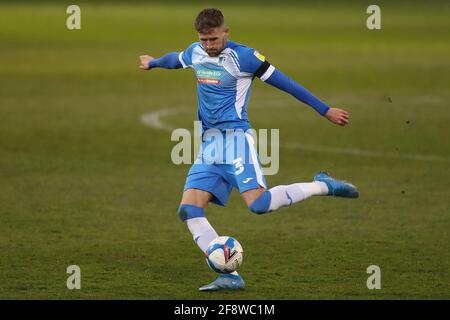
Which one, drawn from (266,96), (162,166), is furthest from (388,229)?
(266,96)

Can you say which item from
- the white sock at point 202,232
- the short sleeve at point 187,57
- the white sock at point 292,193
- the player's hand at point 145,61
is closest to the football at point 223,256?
the white sock at point 202,232

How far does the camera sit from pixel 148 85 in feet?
95.0

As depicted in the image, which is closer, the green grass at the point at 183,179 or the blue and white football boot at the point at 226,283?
the blue and white football boot at the point at 226,283

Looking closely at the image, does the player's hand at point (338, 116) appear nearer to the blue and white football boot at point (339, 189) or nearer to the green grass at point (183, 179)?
the blue and white football boot at point (339, 189)

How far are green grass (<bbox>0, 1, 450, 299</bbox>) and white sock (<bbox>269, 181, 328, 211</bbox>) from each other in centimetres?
69

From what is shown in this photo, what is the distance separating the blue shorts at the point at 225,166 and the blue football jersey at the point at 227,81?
147 mm

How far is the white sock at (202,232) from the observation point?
9.81 metres

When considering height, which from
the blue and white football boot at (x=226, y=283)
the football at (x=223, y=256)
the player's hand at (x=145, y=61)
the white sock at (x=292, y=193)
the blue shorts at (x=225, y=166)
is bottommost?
the blue and white football boot at (x=226, y=283)

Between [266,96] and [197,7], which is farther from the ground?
[197,7]

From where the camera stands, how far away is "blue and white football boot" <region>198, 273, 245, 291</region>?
31.9ft

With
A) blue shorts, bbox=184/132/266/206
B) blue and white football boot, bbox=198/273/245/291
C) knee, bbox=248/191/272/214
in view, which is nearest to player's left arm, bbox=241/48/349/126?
blue shorts, bbox=184/132/266/206

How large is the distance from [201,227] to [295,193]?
34.0 inches

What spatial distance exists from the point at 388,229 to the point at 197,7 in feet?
156
